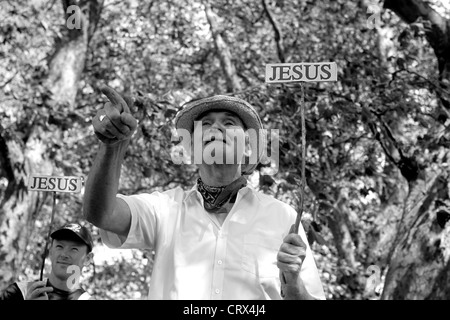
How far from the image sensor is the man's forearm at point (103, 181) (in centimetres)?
205

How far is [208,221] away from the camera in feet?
7.52

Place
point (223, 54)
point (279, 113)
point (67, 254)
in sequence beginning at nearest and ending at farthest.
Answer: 1. point (67, 254)
2. point (279, 113)
3. point (223, 54)

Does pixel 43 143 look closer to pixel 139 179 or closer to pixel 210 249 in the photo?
pixel 139 179

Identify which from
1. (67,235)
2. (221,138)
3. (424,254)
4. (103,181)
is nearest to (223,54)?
(424,254)

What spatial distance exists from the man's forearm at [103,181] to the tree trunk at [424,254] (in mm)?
2726

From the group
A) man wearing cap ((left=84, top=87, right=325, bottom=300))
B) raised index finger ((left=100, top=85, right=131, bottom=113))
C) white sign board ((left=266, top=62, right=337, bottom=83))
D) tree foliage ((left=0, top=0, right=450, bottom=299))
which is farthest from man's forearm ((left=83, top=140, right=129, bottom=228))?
tree foliage ((left=0, top=0, right=450, bottom=299))

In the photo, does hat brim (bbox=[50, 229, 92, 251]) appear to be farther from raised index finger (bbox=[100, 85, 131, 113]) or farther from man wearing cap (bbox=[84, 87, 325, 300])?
raised index finger (bbox=[100, 85, 131, 113])

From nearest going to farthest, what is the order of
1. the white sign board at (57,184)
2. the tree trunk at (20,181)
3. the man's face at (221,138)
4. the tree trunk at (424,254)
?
the man's face at (221,138) < the white sign board at (57,184) < the tree trunk at (424,254) < the tree trunk at (20,181)

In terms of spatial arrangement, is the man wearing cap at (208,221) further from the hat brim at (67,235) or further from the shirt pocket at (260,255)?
the hat brim at (67,235)

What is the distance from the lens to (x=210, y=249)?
87.3 inches

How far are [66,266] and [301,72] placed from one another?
1706 mm

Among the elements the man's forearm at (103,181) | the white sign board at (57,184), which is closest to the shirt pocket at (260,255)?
the man's forearm at (103,181)

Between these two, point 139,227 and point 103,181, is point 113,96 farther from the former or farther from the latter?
point 139,227

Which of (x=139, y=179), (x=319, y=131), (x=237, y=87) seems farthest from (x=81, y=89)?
(x=319, y=131)
